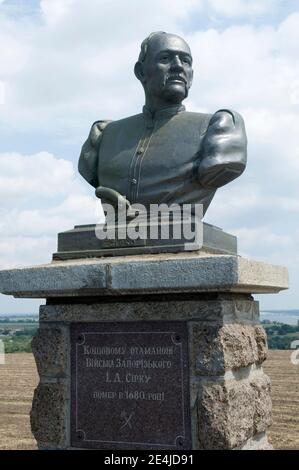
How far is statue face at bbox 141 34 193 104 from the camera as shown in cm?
398

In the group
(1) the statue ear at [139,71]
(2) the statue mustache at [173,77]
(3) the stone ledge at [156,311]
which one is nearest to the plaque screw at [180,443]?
(3) the stone ledge at [156,311]

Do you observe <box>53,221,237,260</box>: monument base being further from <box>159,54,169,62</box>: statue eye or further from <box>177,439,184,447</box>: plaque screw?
<box>159,54,169,62</box>: statue eye

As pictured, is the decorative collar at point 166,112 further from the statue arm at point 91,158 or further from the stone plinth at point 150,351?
the stone plinth at point 150,351

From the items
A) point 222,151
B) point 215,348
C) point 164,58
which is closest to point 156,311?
point 215,348

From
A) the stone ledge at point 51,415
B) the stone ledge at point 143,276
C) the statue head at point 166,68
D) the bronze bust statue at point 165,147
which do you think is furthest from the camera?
the statue head at point 166,68

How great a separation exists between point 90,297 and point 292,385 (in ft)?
41.3

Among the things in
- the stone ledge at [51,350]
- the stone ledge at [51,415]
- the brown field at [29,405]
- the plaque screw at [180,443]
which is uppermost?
the stone ledge at [51,350]

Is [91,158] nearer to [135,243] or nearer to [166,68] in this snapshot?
[166,68]

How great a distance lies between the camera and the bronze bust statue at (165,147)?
12.4ft

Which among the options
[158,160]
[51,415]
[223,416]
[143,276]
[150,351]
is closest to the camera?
[223,416]

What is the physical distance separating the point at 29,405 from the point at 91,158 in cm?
893

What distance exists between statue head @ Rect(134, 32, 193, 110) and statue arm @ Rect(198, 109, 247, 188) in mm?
345

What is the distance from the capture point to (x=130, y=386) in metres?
3.53

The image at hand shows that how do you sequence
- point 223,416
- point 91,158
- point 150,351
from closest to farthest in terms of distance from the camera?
point 223,416, point 150,351, point 91,158
